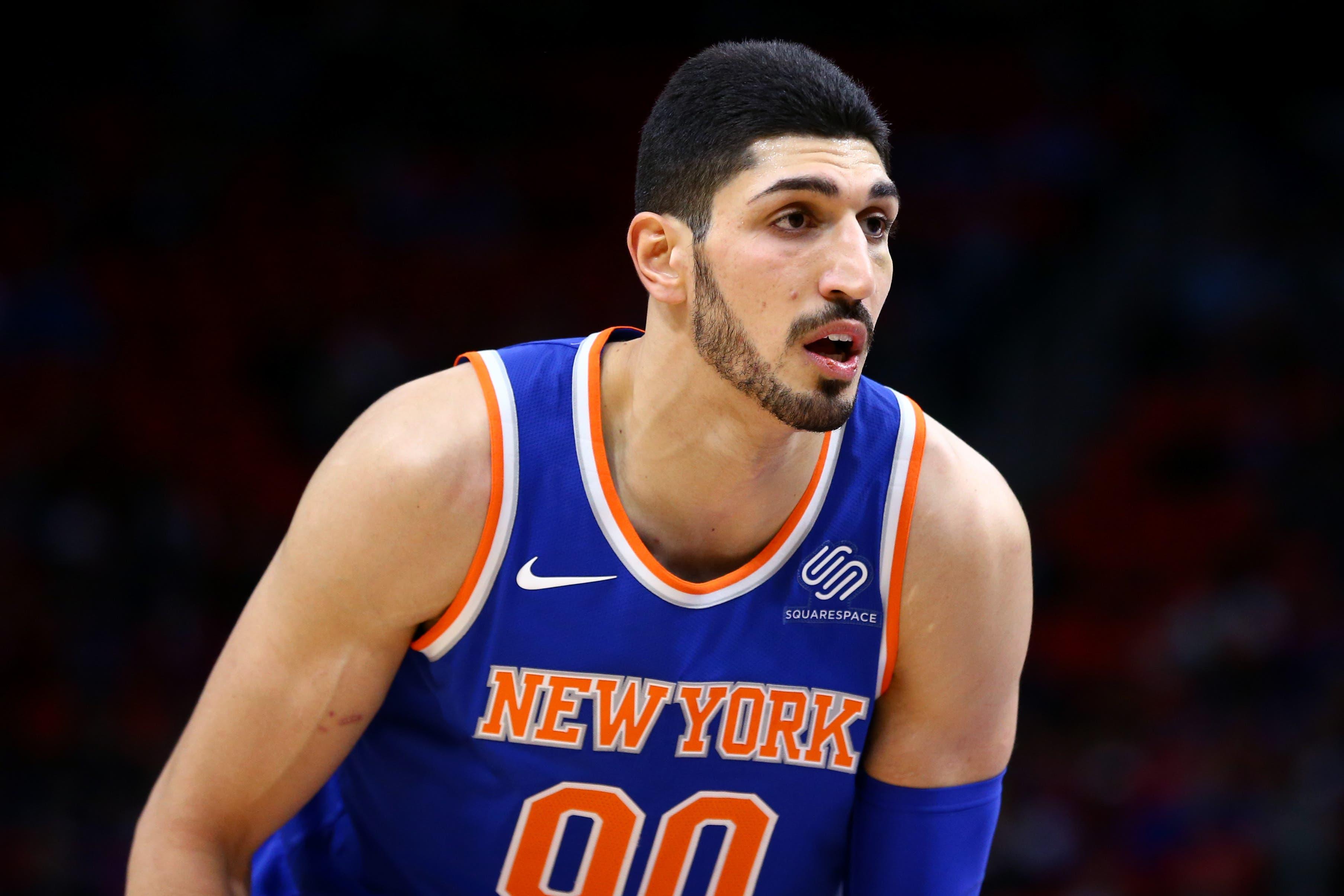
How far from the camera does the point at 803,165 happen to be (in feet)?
7.15

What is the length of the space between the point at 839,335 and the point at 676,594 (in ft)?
1.68

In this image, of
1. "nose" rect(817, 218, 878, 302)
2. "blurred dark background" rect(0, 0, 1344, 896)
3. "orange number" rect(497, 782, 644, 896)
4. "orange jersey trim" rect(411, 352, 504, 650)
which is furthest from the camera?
"blurred dark background" rect(0, 0, 1344, 896)

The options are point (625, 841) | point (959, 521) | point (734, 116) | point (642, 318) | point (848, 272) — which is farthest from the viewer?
point (642, 318)

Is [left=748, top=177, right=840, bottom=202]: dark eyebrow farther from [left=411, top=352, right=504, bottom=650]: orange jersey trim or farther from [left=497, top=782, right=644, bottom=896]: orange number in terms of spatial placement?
[left=497, top=782, right=644, bottom=896]: orange number

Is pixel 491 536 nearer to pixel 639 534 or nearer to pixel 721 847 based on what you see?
pixel 639 534

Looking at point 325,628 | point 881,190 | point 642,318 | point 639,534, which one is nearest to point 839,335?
point 881,190

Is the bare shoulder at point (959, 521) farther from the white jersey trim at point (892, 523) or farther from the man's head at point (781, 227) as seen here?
the man's head at point (781, 227)

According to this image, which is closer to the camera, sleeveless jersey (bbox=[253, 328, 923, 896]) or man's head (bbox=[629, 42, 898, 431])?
man's head (bbox=[629, 42, 898, 431])

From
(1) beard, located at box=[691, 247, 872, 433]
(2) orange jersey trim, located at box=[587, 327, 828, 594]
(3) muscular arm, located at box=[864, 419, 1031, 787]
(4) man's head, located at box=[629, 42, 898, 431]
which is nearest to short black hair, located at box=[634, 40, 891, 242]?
(4) man's head, located at box=[629, 42, 898, 431]

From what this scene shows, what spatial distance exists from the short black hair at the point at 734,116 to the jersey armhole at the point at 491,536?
1.40 feet

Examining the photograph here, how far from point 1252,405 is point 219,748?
276 inches

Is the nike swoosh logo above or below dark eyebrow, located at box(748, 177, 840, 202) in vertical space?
below

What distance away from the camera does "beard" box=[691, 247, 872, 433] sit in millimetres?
2174

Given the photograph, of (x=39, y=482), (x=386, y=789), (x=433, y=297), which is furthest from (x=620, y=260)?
(x=386, y=789)
